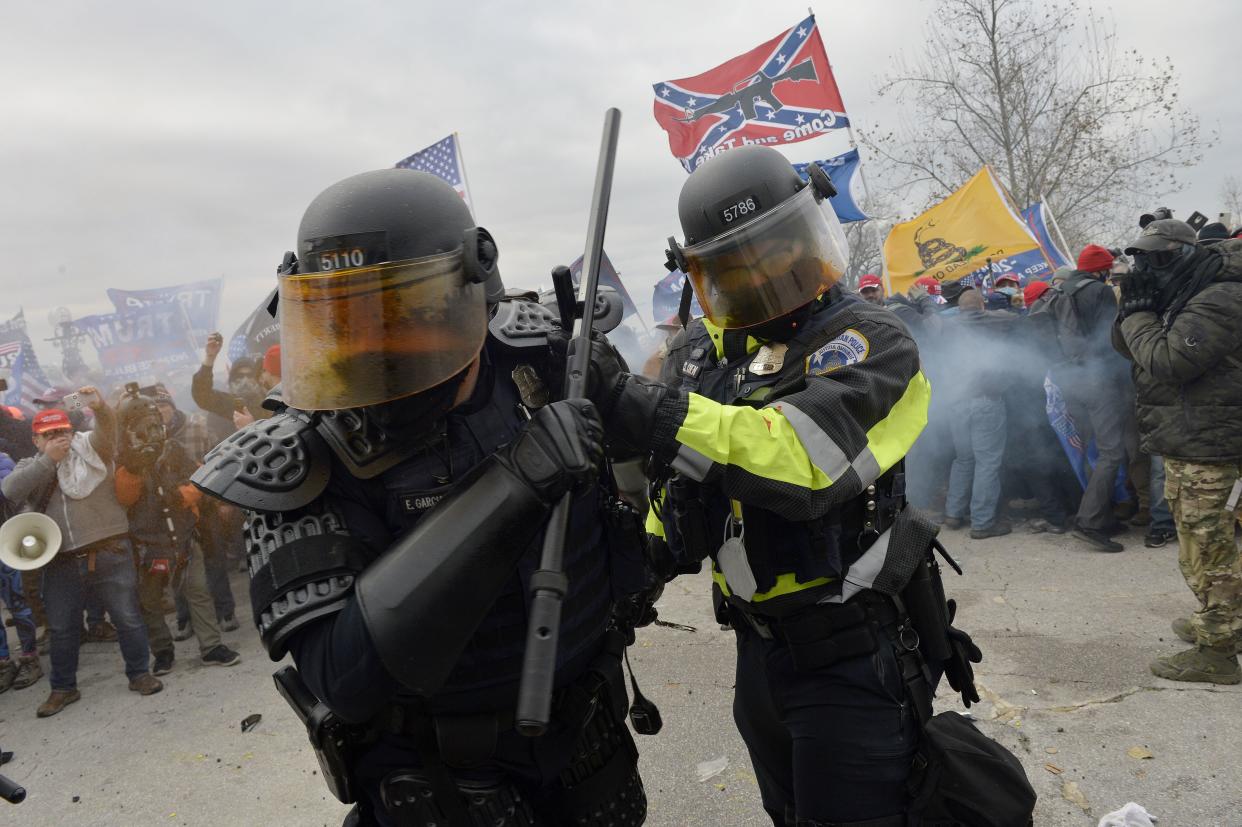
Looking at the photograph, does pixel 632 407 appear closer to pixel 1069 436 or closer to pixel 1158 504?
pixel 1158 504

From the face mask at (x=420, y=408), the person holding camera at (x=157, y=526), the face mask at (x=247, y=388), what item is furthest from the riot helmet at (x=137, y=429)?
the face mask at (x=420, y=408)

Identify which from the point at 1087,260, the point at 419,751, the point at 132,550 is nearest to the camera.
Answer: the point at 419,751

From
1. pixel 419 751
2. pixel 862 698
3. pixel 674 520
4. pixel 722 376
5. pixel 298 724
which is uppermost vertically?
pixel 722 376

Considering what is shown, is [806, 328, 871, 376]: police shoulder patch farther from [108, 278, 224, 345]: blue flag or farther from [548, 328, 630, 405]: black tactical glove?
[108, 278, 224, 345]: blue flag

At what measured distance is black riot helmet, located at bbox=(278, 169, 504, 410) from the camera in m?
1.50

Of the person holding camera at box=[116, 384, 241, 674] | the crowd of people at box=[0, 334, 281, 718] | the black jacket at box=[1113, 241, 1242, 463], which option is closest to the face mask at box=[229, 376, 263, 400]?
the crowd of people at box=[0, 334, 281, 718]

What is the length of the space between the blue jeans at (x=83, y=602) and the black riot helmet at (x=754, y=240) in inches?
193

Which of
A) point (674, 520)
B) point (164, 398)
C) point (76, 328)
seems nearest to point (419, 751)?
point (674, 520)

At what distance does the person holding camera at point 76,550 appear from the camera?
515cm

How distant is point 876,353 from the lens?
1971mm

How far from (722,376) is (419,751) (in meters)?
1.31

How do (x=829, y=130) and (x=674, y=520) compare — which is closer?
(x=674, y=520)

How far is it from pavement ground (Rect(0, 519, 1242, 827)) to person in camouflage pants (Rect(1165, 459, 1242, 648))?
12.2 inches

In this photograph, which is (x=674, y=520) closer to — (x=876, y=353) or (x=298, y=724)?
(x=876, y=353)
